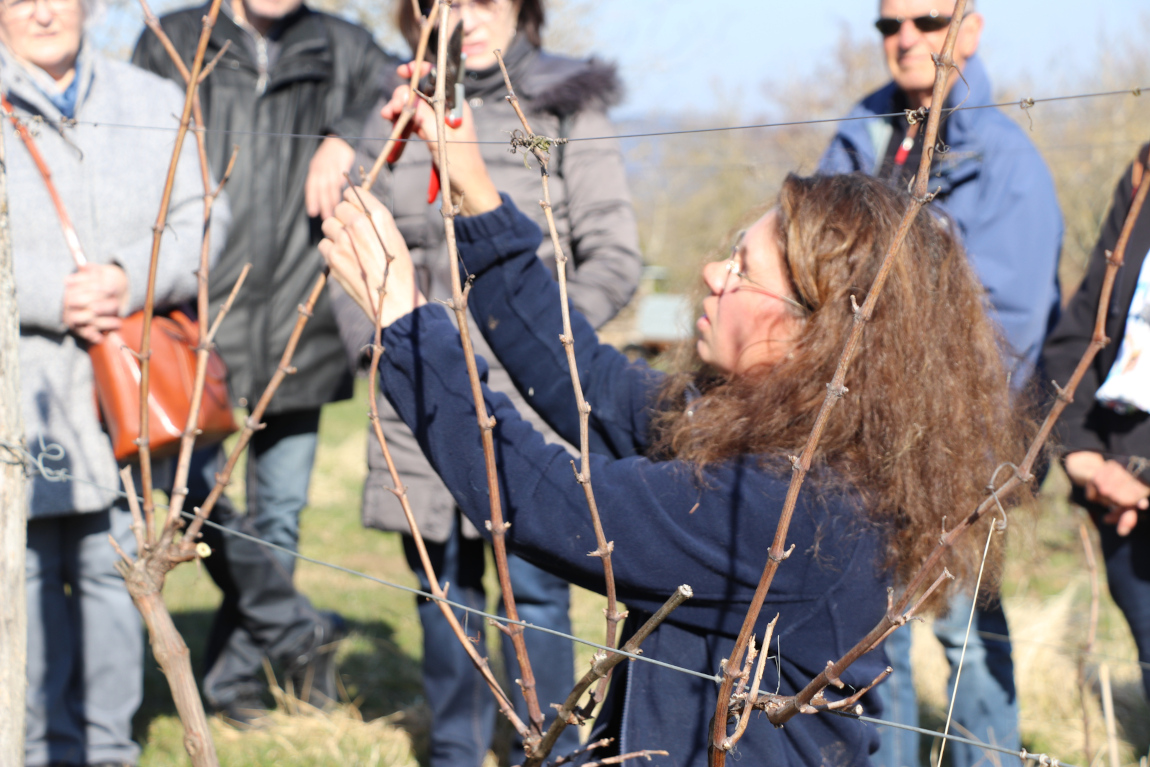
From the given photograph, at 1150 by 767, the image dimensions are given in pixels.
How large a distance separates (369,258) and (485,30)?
4.21 feet

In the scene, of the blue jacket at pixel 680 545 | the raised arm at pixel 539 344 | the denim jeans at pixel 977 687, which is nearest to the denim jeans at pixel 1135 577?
the denim jeans at pixel 977 687

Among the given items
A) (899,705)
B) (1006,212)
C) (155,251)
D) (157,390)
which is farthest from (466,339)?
(899,705)

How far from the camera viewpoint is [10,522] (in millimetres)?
1441

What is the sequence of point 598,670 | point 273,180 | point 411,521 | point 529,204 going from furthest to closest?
point 273,180 < point 529,204 < point 411,521 < point 598,670

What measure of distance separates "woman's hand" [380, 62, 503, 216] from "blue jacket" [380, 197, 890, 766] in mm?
252

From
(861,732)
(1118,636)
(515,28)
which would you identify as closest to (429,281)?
(515,28)

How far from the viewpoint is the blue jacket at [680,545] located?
137 centimetres

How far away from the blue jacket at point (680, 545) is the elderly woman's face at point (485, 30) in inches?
49.7

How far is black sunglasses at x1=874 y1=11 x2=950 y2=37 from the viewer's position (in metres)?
2.55

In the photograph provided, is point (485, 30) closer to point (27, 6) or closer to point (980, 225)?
point (27, 6)

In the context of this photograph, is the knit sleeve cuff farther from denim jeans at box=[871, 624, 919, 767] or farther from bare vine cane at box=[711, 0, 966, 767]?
denim jeans at box=[871, 624, 919, 767]

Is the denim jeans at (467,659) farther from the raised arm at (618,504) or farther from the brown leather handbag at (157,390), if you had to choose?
the raised arm at (618,504)

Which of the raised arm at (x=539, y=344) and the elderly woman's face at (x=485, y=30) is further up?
the elderly woman's face at (x=485, y=30)

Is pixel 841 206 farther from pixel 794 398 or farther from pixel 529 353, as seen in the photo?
pixel 529 353
